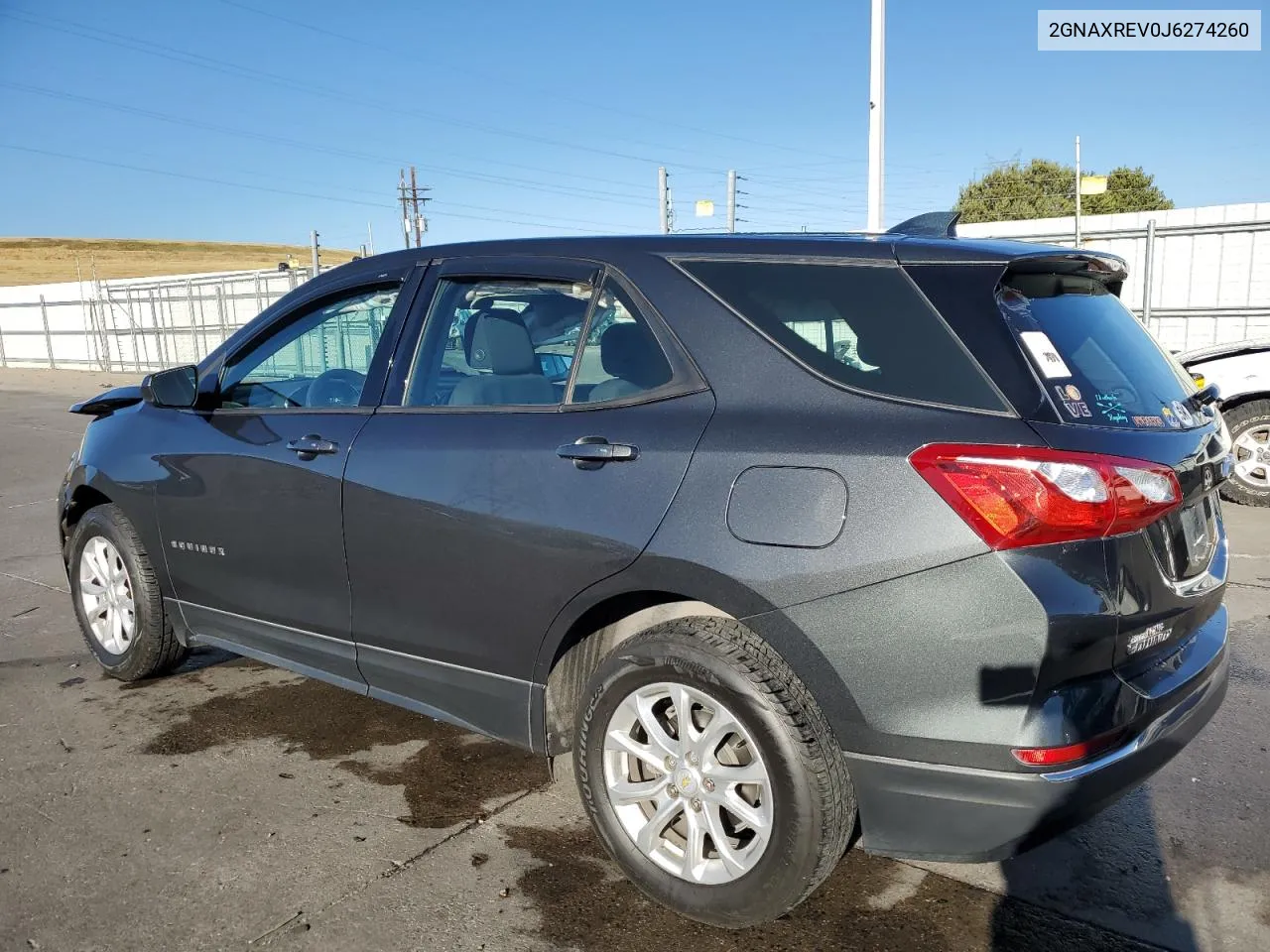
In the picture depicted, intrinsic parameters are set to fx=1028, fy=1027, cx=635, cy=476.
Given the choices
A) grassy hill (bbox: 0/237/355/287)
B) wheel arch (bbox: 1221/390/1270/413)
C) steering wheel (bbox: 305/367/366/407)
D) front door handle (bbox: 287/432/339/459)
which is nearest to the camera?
front door handle (bbox: 287/432/339/459)

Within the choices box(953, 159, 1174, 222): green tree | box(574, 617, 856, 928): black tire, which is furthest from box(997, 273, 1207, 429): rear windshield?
box(953, 159, 1174, 222): green tree

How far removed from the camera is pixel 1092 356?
8.23 ft

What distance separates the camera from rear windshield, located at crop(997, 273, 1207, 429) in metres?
2.33

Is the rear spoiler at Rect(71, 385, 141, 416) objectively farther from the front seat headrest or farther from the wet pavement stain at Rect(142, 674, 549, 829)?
the front seat headrest

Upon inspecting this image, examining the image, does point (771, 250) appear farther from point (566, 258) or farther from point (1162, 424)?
point (1162, 424)

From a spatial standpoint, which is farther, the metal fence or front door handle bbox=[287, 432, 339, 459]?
the metal fence

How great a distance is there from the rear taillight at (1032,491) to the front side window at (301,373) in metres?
2.00

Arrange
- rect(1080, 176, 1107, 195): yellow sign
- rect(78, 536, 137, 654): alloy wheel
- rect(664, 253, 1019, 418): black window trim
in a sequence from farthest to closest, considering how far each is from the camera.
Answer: rect(1080, 176, 1107, 195): yellow sign, rect(78, 536, 137, 654): alloy wheel, rect(664, 253, 1019, 418): black window trim

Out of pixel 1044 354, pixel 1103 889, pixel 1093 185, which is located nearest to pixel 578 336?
pixel 1044 354

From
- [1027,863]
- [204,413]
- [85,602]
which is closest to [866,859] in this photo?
[1027,863]

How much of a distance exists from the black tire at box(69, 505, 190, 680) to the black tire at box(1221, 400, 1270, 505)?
277 inches

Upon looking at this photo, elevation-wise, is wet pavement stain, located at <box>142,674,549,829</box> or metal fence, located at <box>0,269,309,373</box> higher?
metal fence, located at <box>0,269,309,373</box>

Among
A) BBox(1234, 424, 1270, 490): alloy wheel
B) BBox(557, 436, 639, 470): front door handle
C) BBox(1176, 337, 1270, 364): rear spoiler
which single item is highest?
BBox(557, 436, 639, 470): front door handle

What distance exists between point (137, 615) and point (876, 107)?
978 cm
